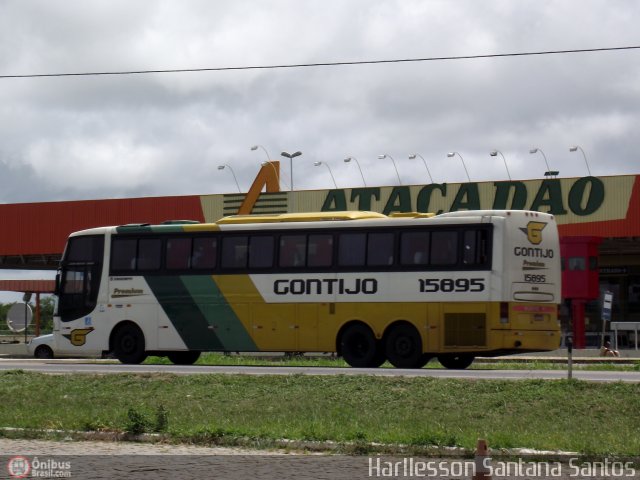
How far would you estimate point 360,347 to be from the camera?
86.8 ft

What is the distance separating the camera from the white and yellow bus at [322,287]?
82.5 ft

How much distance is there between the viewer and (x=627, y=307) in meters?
62.7

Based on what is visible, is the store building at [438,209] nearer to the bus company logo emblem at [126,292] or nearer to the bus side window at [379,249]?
the bus side window at [379,249]

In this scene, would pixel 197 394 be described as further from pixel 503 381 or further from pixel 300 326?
pixel 300 326

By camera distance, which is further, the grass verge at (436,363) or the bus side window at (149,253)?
the bus side window at (149,253)

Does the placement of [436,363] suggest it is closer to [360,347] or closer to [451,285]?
[360,347]

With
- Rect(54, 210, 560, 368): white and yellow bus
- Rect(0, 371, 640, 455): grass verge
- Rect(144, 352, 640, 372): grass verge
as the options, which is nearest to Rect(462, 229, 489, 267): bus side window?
Rect(54, 210, 560, 368): white and yellow bus

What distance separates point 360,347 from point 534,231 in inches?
193

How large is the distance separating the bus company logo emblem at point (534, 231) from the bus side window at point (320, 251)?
184 inches

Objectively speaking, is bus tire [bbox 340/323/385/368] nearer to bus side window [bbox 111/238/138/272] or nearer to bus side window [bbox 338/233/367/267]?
bus side window [bbox 338/233/367/267]

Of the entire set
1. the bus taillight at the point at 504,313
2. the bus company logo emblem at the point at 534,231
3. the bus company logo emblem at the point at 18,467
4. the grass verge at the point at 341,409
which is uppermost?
the bus company logo emblem at the point at 534,231

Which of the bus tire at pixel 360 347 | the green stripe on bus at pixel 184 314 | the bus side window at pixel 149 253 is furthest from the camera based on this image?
the bus side window at pixel 149 253

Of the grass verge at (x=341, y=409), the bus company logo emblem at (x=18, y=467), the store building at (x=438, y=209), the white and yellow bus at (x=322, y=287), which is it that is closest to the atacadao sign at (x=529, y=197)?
the store building at (x=438, y=209)

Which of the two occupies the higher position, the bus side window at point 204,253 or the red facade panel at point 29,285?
the red facade panel at point 29,285
